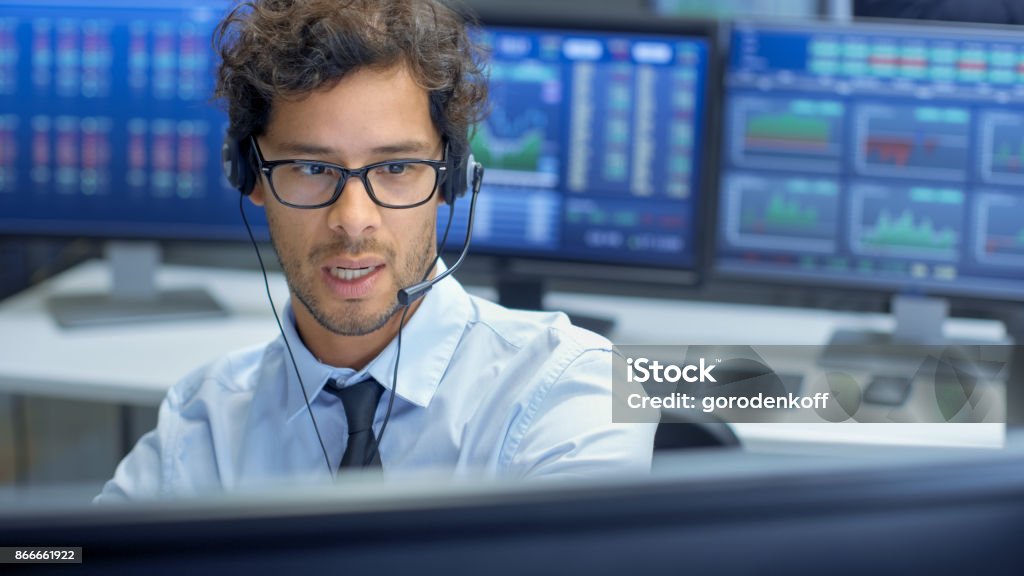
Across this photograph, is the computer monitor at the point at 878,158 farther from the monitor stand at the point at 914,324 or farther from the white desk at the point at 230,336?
the white desk at the point at 230,336

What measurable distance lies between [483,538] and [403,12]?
778 mm

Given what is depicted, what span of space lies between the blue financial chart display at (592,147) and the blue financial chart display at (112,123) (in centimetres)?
40

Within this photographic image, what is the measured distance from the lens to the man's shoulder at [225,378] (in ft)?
3.59

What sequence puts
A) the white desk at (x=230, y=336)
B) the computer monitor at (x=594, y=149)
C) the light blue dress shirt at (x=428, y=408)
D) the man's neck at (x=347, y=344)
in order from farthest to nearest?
the computer monitor at (x=594, y=149), the white desk at (x=230, y=336), the man's neck at (x=347, y=344), the light blue dress shirt at (x=428, y=408)

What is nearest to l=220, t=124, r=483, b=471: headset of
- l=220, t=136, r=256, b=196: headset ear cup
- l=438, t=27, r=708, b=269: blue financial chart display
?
l=220, t=136, r=256, b=196: headset ear cup

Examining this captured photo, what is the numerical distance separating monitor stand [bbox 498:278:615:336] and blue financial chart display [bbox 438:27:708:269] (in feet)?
Answer: 0.18

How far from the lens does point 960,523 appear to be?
1.09 ft

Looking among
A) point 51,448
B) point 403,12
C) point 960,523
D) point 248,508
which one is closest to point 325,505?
point 248,508

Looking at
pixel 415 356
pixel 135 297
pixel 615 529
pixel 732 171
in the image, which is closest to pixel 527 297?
pixel 732 171

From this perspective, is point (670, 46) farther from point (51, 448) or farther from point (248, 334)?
point (51, 448)

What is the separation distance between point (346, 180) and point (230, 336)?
A: 813 mm

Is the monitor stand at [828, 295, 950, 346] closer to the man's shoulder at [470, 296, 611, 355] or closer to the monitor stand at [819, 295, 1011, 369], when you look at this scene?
the monitor stand at [819, 295, 1011, 369]

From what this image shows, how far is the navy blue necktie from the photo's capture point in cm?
97

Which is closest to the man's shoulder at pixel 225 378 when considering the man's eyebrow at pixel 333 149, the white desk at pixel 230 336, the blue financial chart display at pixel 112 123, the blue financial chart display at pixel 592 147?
the man's eyebrow at pixel 333 149
